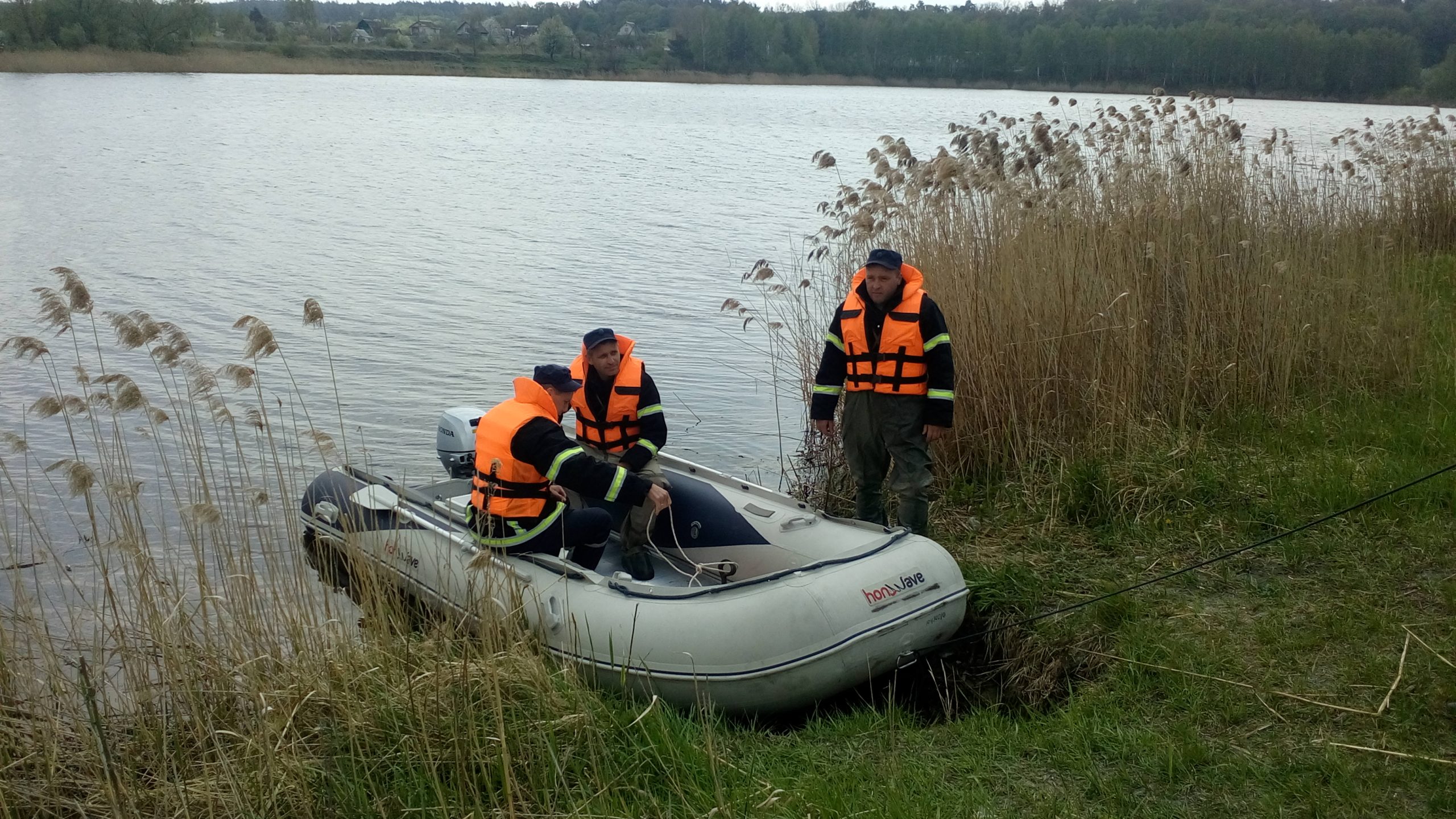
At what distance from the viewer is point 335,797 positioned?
3.21 meters

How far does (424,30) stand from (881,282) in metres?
67.0

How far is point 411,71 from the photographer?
56.8 meters

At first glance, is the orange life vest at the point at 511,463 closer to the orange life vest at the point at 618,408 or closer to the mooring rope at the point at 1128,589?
the orange life vest at the point at 618,408

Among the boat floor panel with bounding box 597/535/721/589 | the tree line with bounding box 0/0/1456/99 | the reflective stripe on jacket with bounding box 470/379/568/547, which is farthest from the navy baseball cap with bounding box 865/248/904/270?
the tree line with bounding box 0/0/1456/99

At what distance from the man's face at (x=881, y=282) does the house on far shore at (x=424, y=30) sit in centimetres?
6173

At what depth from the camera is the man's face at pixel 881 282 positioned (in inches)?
207

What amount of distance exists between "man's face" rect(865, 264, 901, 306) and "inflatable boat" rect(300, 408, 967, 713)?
1.08 metres

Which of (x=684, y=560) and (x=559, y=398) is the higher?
(x=559, y=398)

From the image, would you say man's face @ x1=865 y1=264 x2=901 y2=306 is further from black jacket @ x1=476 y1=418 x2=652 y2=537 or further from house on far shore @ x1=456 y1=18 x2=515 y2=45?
house on far shore @ x1=456 y1=18 x2=515 y2=45

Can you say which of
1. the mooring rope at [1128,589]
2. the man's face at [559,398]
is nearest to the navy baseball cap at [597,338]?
the man's face at [559,398]

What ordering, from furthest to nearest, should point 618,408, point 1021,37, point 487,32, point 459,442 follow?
point 487,32
point 1021,37
point 459,442
point 618,408

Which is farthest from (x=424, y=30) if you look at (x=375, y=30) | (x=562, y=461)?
(x=562, y=461)

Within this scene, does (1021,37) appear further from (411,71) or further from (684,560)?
(684,560)

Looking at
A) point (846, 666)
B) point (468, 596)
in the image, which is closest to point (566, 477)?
point (468, 596)
